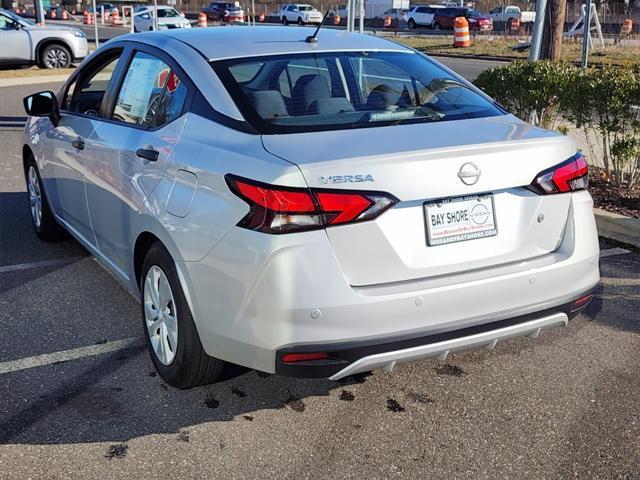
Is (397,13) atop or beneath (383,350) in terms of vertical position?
atop

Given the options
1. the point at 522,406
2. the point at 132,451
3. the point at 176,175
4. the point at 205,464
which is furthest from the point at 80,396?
the point at 522,406

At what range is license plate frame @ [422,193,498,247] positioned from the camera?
10.3 ft

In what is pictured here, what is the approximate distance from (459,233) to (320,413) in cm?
108

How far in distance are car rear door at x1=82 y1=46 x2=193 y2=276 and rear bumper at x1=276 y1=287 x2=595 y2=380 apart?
1028 millimetres

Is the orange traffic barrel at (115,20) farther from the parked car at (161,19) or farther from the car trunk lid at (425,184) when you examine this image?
the car trunk lid at (425,184)

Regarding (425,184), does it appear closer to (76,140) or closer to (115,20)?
(76,140)

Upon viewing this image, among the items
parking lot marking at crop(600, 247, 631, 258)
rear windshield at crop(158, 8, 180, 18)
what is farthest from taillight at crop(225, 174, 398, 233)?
rear windshield at crop(158, 8, 180, 18)

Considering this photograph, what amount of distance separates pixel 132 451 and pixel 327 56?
7.11ft

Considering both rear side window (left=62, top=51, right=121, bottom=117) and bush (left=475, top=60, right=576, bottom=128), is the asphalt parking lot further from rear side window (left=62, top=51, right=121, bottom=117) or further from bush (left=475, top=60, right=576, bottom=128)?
bush (left=475, top=60, right=576, bottom=128)

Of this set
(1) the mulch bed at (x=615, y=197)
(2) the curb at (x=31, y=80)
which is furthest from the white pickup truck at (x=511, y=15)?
(1) the mulch bed at (x=615, y=197)

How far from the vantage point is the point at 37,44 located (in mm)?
20062

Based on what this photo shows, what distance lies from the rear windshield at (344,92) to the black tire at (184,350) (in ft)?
2.48

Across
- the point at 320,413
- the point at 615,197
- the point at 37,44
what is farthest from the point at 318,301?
the point at 37,44

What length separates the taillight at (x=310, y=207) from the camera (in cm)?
299
